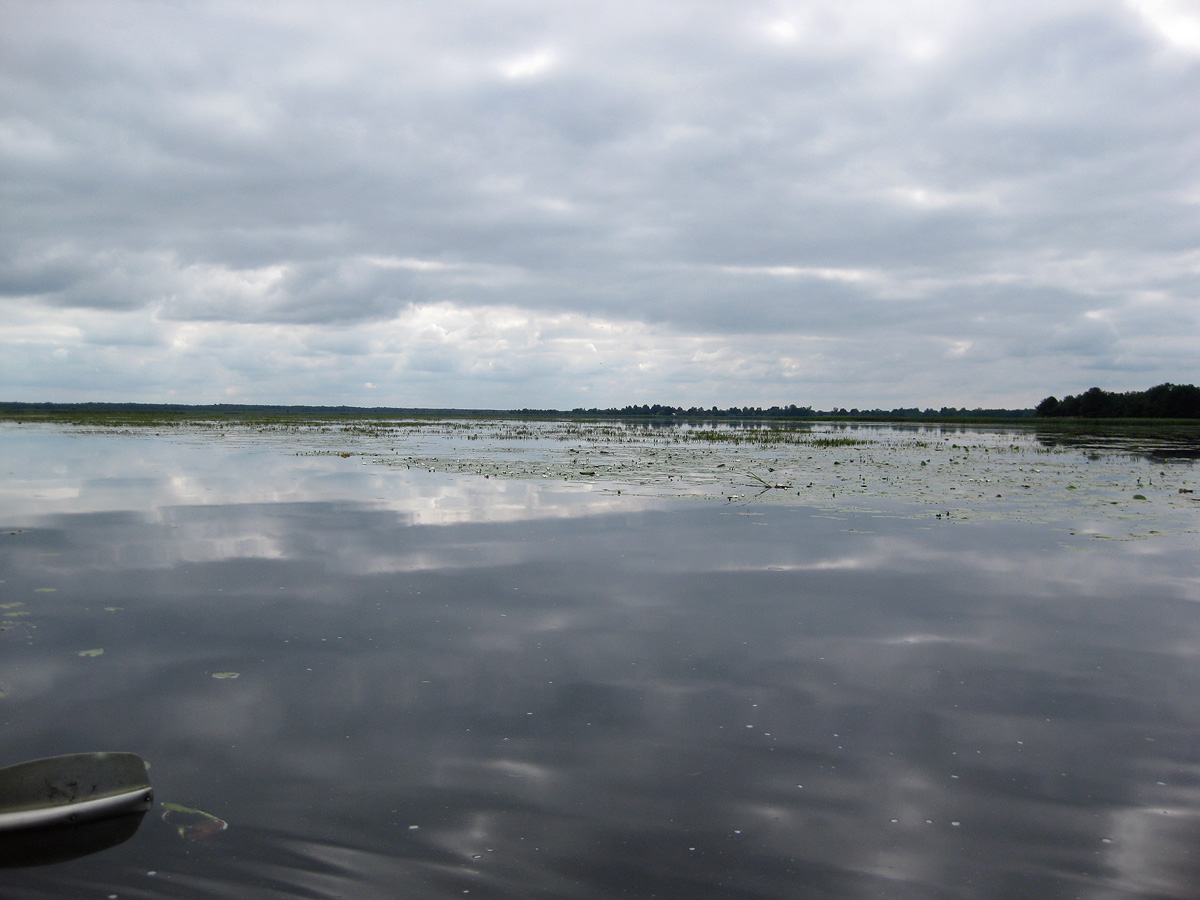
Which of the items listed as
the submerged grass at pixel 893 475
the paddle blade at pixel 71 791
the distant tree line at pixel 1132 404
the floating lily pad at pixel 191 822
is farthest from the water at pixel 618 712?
the distant tree line at pixel 1132 404

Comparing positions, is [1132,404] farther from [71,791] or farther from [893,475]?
[71,791]

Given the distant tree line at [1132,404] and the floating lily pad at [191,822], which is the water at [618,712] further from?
the distant tree line at [1132,404]

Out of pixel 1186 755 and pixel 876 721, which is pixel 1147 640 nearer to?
pixel 1186 755

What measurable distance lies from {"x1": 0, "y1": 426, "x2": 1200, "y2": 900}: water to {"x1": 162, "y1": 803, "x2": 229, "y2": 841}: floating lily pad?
0.08 metres

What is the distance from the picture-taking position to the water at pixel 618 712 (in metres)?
4.57

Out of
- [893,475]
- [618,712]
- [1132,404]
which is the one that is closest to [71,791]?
[618,712]

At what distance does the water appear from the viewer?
4.57 m

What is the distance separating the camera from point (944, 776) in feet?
18.5

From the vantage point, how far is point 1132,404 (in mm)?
119938

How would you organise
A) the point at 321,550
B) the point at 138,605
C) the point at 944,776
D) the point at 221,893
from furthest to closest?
the point at 321,550, the point at 138,605, the point at 944,776, the point at 221,893

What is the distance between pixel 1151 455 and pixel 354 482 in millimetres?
40906

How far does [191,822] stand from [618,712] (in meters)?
3.32

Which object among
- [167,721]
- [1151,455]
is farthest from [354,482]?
[1151,455]

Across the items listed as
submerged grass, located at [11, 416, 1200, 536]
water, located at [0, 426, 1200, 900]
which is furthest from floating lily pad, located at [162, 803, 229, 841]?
submerged grass, located at [11, 416, 1200, 536]
